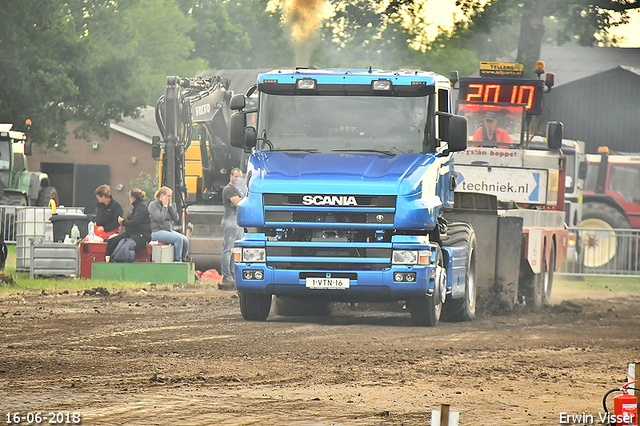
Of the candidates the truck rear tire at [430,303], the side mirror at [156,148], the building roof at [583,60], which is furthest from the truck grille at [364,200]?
the building roof at [583,60]

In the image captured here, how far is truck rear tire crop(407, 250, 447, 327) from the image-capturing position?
1305cm

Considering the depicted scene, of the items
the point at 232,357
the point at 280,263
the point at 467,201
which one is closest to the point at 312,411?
the point at 232,357

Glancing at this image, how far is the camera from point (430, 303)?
521 inches

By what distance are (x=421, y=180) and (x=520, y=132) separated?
295 inches

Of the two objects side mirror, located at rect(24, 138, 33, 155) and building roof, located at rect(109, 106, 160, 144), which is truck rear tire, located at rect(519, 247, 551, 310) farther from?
building roof, located at rect(109, 106, 160, 144)

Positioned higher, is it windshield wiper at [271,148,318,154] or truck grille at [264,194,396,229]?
windshield wiper at [271,148,318,154]

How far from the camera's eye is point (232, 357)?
34.2 ft

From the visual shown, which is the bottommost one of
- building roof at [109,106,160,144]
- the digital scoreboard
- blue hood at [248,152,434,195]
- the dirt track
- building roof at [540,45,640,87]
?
the dirt track

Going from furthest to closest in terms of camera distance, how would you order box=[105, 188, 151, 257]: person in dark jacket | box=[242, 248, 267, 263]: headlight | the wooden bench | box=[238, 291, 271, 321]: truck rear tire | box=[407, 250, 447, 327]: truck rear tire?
the wooden bench
box=[105, 188, 151, 257]: person in dark jacket
box=[238, 291, 271, 321]: truck rear tire
box=[407, 250, 447, 327]: truck rear tire
box=[242, 248, 267, 263]: headlight

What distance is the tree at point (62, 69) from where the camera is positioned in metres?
39.1

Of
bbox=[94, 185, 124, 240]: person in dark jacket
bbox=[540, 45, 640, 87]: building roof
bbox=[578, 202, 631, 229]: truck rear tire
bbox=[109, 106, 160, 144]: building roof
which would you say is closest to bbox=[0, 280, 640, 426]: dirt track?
bbox=[94, 185, 124, 240]: person in dark jacket

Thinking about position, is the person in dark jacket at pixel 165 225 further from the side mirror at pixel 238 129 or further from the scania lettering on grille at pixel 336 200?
the scania lettering on grille at pixel 336 200

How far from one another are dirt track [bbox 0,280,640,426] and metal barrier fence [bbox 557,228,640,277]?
1025cm

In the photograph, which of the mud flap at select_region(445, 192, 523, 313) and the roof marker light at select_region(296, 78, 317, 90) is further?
the mud flap at select_region(445, 192, 523, 313)
